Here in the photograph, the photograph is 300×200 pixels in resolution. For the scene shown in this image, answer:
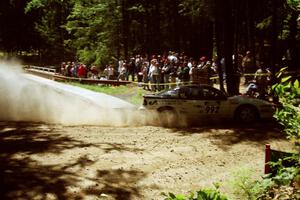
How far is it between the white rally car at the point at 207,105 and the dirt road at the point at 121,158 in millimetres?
604

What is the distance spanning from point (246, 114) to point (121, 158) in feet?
21.6

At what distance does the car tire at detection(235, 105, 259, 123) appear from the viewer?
622 inches

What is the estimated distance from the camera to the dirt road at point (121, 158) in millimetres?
9078

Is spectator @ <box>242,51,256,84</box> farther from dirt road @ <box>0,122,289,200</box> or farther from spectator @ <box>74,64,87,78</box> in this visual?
spectator @ <box>74,64,87,78</box>

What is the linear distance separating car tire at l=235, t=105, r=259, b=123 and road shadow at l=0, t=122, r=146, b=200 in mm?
5645

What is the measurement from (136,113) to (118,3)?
22184 millimetres

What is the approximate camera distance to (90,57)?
40.7 metres

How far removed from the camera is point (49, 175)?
31.8 feet

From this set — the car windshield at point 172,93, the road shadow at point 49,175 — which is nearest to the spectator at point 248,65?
the car windshield at point 172,93

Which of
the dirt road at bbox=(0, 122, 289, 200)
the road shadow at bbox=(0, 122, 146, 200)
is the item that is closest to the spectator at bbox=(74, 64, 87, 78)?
the dirt road at bbox=(0, 122, 289, 200)

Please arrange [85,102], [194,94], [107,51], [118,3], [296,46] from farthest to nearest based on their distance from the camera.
→ [107,51] → [118,3] → [296,46] → [85,102] → [194,94]

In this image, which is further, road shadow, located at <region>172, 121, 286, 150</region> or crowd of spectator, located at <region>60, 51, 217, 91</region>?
crowd of spectator, located at <region>60, 51, 217, 91</region>

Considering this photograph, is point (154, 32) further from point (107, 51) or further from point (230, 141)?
point (230, 141)

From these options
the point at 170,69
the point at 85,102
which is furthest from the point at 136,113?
the point at 170,69
